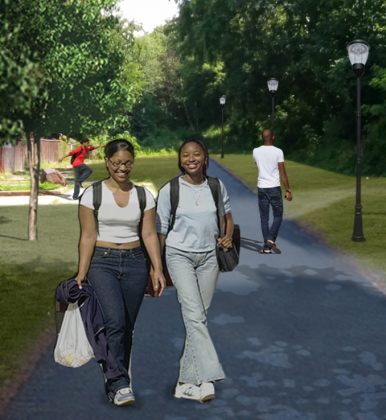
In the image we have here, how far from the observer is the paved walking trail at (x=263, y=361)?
505cm

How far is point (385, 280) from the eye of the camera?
382 inches

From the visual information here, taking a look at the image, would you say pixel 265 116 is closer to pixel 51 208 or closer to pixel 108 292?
pixel 51 208

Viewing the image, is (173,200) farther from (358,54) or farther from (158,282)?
(358,54)

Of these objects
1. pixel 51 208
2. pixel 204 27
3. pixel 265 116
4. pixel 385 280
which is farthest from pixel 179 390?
pixel 265 116

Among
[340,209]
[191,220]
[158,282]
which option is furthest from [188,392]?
[340,209]

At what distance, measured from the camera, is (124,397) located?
4.98 m

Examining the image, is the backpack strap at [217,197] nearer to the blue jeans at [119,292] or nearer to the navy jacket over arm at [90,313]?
the blue jeans at [119,292]

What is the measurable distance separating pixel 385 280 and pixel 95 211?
566cm

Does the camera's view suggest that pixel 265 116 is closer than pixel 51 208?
No

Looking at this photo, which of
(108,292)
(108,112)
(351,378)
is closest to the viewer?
(108,292)

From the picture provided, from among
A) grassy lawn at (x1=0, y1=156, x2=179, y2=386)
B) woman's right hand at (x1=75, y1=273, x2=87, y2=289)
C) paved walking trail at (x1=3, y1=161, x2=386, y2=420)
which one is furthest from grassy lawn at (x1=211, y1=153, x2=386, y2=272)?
woman's right hand at (x1=75, y1=273, x2=87, y2=289)

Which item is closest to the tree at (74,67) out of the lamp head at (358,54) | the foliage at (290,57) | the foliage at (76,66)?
the foliage at (76,66)

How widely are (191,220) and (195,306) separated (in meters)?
Answer: 0.62

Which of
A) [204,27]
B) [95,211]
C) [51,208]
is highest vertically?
[204,27]
